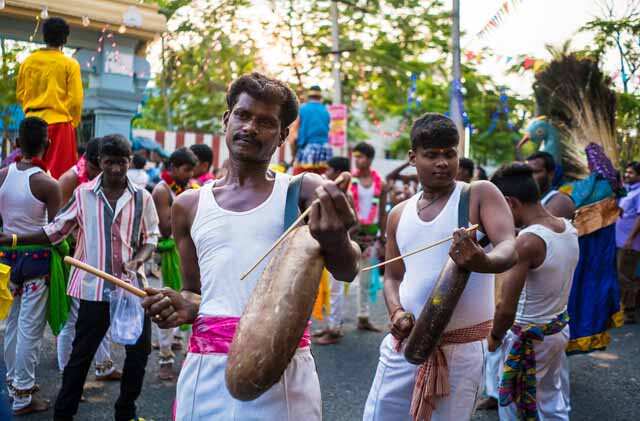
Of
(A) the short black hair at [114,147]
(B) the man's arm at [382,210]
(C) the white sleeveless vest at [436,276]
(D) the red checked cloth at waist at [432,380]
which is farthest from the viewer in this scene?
(B) the man's arm at [382,210]

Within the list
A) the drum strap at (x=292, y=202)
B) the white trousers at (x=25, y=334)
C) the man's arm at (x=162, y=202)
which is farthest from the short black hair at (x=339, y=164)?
the drum strap at (x=292, y=202)

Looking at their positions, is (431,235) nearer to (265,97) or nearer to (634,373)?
(265,97)

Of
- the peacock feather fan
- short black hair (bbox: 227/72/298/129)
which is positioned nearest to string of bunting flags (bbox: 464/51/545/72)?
the peacock feather fan

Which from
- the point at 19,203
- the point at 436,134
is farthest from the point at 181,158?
the point at 436,134

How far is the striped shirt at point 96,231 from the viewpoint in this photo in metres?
3.97

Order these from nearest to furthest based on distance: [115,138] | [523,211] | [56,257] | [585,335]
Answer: [523,211] → [115,138] → [56,257] → [585,335]

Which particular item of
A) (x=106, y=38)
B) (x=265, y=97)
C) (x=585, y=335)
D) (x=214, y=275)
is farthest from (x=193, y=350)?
(x=106, y=38)

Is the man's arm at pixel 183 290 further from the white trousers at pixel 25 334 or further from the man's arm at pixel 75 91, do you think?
the man's arm at pixel 75 91

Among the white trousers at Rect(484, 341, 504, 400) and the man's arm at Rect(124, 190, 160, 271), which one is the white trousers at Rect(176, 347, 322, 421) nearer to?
the man's arm at Rect(124, 190, 160, 271)

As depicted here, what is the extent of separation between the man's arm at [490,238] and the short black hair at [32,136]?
3196mm

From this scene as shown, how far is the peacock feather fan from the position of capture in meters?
6.93

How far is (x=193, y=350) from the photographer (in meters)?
2.06

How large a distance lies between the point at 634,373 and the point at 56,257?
515 centimetres

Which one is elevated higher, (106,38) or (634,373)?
(106,38)
